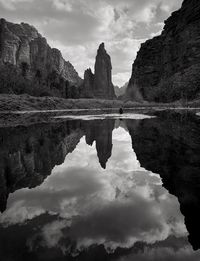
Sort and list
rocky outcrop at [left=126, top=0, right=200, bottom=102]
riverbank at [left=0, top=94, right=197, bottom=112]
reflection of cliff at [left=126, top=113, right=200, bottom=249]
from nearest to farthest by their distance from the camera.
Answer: reflection of cliff at [left=126, top=113, right=200, bottom=249]
riverbank at [left=0, top=94, right=197, bottom=112]
rocky outcrop at [left=126, top=0, right=200, bottom=102]

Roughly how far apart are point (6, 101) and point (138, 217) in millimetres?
54951

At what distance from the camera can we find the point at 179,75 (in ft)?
383

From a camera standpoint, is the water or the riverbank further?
the riverbank

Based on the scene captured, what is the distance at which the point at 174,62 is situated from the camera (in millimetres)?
133625

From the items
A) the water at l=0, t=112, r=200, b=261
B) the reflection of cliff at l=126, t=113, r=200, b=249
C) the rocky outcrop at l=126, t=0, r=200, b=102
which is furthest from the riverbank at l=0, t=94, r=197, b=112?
the water at l=0, t=112, r=200, b=261

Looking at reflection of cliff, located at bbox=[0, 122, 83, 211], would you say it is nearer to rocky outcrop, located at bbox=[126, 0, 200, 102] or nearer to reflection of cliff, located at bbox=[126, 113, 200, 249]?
reflection of cliff, located at bbox=[126, 113, 200, 249]

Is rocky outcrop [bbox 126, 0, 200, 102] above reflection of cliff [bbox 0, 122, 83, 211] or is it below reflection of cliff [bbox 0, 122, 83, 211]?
above

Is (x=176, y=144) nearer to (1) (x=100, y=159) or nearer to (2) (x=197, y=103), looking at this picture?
(1) (x=100, y=159)

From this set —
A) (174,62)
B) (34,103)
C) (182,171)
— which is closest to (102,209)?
(182,171)

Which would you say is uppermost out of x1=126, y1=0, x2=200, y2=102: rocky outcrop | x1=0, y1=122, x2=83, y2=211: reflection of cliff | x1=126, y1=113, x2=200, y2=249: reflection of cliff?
x1=126, y1=0, x2=200, y2=102: rocky outcrop

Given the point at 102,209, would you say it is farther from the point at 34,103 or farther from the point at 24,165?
the point at 34,103

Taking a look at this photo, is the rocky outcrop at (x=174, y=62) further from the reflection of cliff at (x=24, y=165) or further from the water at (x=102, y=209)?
the water at (x=102, y=209)

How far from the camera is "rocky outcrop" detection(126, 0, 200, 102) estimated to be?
10912 centimetres

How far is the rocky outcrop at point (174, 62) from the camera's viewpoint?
109 metres
